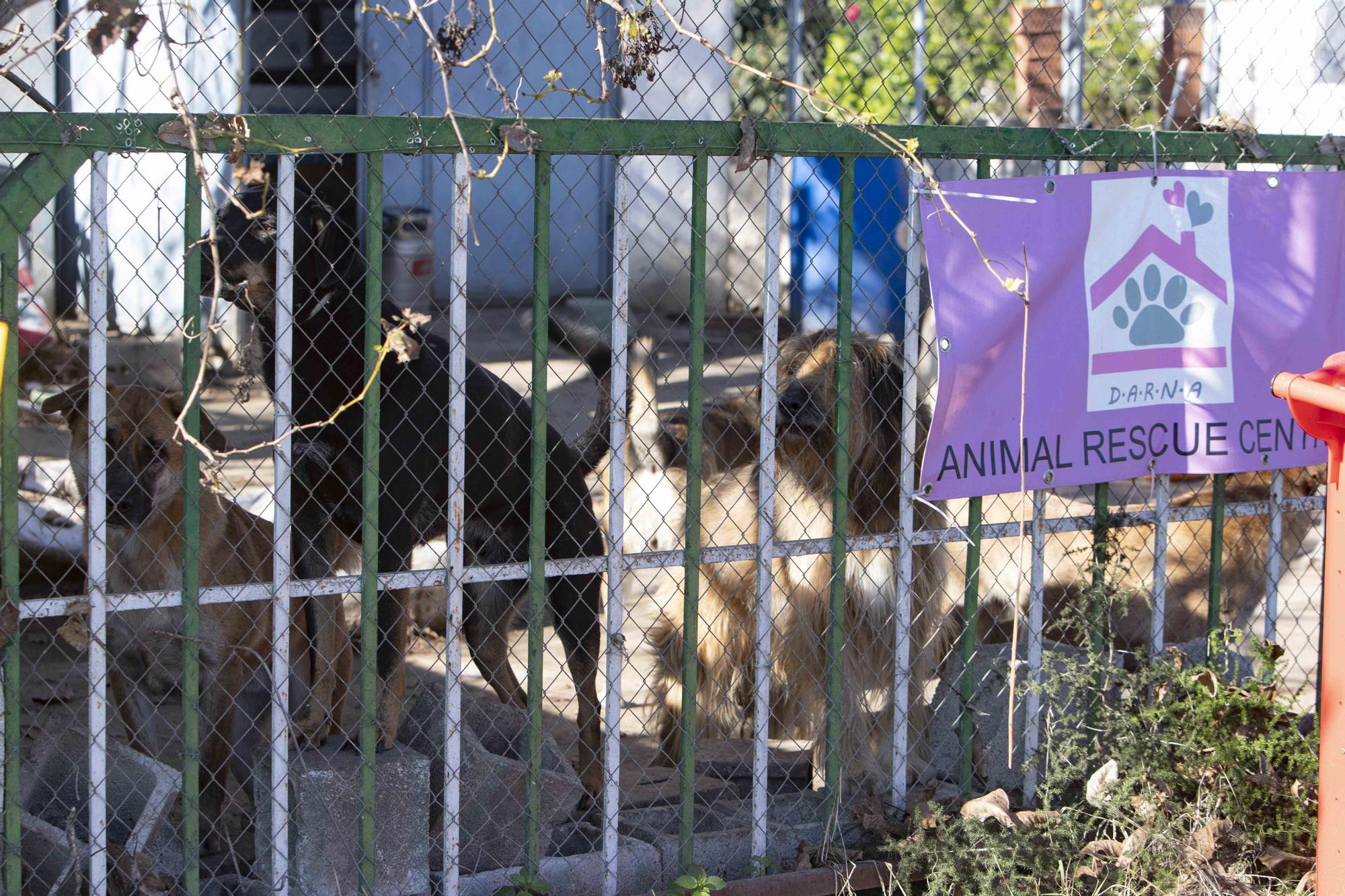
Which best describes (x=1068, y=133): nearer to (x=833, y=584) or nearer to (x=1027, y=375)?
(x=1027, y=375)

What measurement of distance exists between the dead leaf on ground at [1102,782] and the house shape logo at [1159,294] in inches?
39.8

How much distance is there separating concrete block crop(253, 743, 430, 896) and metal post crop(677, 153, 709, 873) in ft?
2.18

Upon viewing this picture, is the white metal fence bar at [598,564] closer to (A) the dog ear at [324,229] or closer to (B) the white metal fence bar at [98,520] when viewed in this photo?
(B) the white metal fence bar at [98,520]

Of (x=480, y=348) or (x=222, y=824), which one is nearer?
(x=222, y=824)

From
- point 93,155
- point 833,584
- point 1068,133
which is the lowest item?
point 833,584

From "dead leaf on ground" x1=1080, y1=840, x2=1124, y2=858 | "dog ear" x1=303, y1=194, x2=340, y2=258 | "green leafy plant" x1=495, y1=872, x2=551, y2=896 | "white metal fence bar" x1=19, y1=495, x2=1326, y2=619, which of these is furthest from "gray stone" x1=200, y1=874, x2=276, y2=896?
"dead leaf on ground" x1=1080, y1=840, x2=1124, y2=858

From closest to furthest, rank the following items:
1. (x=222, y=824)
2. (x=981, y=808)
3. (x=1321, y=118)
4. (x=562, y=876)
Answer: (x=562, y=876) → (x=981, y=808) → (x=222, y=824) → (x=1321, y=118)

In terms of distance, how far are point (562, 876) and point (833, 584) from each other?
3.41 feet

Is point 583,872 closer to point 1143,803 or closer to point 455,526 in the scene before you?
point 455,526

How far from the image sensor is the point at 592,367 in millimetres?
4012

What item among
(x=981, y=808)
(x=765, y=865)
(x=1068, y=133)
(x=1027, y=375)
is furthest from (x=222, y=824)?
(x=1068, y=133)

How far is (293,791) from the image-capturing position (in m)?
3.08

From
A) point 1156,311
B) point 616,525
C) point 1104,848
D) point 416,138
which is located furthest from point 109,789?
point 1156,311

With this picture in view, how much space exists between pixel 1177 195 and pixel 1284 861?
1.84 meters
